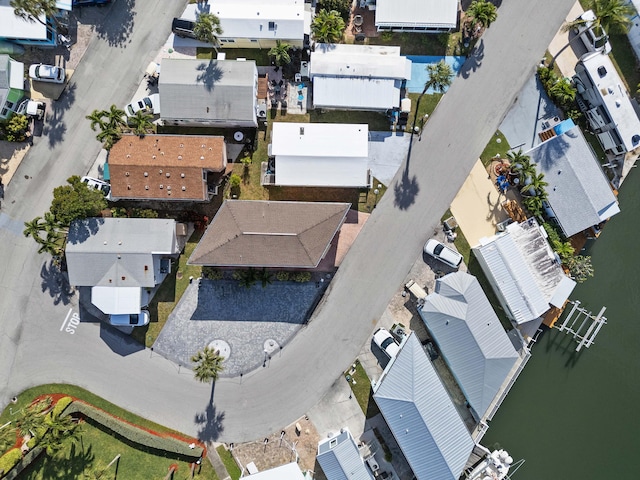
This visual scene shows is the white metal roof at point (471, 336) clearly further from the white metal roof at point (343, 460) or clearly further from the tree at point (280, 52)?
the tree at point (280, 52)

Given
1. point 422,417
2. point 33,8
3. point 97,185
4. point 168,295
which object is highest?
point 33,8

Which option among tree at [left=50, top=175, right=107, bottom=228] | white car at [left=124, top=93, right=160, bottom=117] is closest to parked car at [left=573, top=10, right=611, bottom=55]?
white car at [left=124, top=93, right=160, bottom=117]

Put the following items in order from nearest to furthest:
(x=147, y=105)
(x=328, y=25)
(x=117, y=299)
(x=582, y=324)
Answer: (x=117, y=299) → (x=328, y=25) → (x=147, y=105) → (x=582, y=324)

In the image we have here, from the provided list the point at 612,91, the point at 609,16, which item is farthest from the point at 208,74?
the point at 612,91

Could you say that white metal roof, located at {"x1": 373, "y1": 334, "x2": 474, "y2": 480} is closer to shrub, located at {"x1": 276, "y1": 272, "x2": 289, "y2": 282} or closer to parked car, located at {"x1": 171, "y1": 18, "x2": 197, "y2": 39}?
shrub, located at {"x1": 276, "y1": 272, "x2": 289, "y2": 282}

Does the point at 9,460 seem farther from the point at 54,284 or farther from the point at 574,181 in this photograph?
the point at 574,181

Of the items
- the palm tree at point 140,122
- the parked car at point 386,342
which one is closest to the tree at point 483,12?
the parked car at point 386,342

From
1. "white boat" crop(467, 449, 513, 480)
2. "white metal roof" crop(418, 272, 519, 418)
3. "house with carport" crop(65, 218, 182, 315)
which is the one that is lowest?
"white boat" crop(467, 449, 513, 480)
